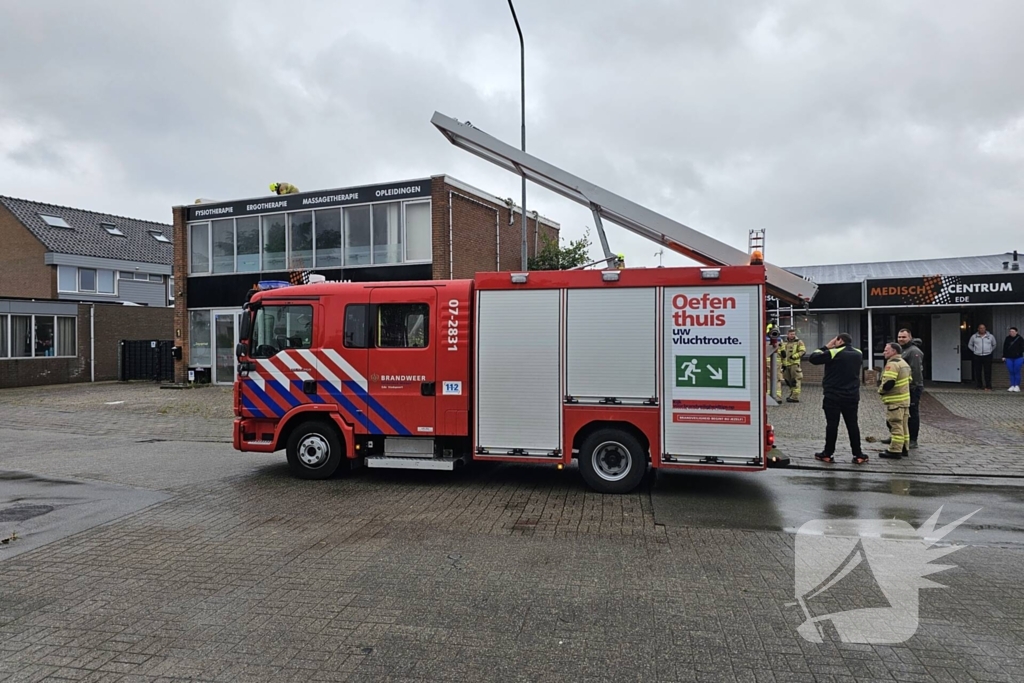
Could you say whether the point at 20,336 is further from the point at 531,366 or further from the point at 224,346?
the point at 531,366

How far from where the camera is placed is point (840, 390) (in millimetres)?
9312

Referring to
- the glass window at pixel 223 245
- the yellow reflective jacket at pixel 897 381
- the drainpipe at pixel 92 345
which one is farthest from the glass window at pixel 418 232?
the drainpipe at pixel 92 345

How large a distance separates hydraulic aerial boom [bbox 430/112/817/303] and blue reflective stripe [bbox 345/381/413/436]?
3690mm

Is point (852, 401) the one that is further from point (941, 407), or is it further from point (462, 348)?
point (941, 407)

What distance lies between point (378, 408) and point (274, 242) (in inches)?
611

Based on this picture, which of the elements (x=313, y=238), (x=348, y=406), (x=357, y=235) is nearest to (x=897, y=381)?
(x=348, y=406)

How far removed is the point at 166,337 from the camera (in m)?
31.7

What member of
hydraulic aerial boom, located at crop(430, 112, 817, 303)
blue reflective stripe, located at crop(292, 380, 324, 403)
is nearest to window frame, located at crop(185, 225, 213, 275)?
hydraulic aerial boom, located at crop(430, 112, 817, 303)

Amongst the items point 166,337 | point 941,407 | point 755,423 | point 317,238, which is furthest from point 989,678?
point 166,337

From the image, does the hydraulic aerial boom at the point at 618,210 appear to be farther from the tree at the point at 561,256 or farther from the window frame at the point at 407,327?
the tree at the point at 561,256

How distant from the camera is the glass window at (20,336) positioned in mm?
24797

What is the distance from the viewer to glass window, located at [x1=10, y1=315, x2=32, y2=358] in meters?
24.8

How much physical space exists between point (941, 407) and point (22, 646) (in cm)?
1688

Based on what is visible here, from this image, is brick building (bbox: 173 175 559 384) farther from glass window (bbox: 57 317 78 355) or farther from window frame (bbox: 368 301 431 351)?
window frame (bbox: 368 301 431 351)
